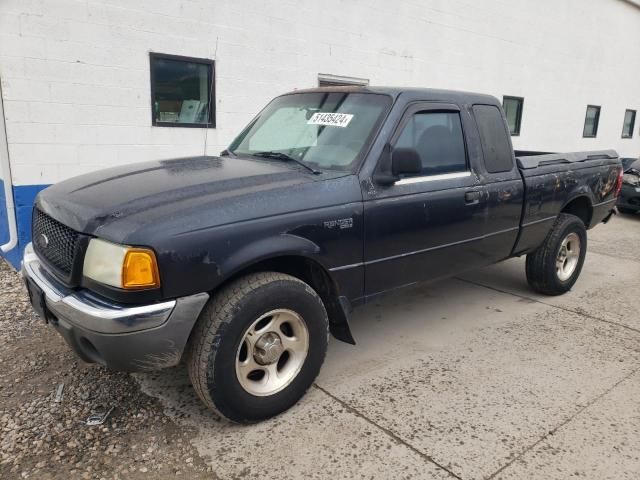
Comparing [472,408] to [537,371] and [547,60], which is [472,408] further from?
[547,60]

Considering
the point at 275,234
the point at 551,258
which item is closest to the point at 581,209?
the point at 551,258

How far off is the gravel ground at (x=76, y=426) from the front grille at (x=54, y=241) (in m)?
0.92

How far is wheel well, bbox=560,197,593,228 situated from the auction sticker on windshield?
9.73ft

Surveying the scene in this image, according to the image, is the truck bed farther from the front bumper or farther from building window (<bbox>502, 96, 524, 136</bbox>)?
building window (<bbox>502, 96, 524, 136</bbox>)

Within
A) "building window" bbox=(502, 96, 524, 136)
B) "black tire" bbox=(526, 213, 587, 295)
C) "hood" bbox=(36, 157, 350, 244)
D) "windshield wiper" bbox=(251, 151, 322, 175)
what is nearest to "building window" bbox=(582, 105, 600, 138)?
"building window" bbox=(502, 96, 524, 136)

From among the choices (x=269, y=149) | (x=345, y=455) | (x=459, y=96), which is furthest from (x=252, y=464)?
(x=459, y=96)

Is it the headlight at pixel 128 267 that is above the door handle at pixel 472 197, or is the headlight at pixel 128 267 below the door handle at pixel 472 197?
below

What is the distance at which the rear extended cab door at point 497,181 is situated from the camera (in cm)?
404

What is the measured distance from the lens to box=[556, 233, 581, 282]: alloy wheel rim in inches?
203

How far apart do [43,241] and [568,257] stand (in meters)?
4.87

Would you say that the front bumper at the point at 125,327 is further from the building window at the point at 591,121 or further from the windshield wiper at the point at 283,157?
the building window at the point at 591,121

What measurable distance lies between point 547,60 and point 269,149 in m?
12.1

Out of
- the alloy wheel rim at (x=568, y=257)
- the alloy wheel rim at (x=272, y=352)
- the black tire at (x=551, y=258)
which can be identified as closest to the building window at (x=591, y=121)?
the alloy wheel rim at (x=568, y=257)

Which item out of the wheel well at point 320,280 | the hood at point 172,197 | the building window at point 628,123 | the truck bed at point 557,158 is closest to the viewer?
the hood at point 172,197
